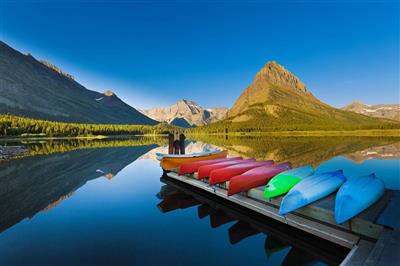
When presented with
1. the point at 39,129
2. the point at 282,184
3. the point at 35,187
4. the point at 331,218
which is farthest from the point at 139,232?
the point at 39,129

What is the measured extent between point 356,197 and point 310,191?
139 cm

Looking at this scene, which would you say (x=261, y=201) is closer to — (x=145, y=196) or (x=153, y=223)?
(x=153, y=223)

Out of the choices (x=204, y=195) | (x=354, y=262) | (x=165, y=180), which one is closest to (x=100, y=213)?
(x=204, y=195)

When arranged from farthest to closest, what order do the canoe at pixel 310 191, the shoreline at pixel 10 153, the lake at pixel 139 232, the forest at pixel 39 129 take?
the forest at pixel 39 129, the shoreline at pixel 10 153, the canoe at pixel 310 191, the lake at pixel 139 232

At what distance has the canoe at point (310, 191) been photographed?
302 inches

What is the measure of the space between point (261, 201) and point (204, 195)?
4.92 metres

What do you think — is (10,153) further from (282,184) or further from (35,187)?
(282,184)

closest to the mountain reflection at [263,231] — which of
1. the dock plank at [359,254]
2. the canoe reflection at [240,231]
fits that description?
the canoe reflection at [240,231]

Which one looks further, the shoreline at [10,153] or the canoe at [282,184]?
the shoreline at [10,153]

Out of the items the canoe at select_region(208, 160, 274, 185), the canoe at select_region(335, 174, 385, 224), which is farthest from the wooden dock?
the canoe at select_region(208, 160, 274, 185)

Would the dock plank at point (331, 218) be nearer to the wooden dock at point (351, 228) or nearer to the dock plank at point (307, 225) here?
the wooden dock at point (351, 228)

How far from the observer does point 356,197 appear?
716 centimetres

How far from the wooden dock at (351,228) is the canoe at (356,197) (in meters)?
0.27

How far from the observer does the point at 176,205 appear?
1277cm
